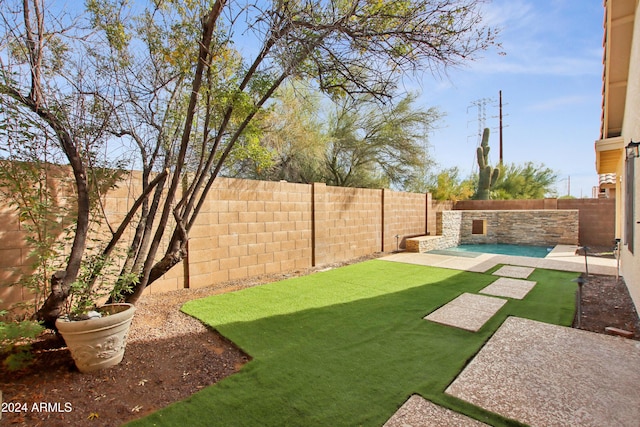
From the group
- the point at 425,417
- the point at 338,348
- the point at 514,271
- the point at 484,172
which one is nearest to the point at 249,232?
the point at 338,348

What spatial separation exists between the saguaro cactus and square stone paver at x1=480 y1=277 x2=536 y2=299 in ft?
47.8

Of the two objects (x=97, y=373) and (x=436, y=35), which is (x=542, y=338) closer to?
(x=436, y=35)

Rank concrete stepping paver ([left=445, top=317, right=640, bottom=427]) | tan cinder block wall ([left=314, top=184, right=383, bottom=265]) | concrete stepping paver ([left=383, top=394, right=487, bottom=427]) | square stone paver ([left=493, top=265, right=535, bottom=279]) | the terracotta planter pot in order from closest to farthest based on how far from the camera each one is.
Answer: concrete stepping paver ([left=383, top=394, right=487, bottom=427])
concrete stepping paver ([left=445, top=317, right=640, bottom=427])
the terracotta planter pot
square stone paver ([left=493, top=265, right=535, bottom=279])
tan cinder block wall ([left=314, top=184, right=383, bottom=265])

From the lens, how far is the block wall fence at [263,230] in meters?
4.26

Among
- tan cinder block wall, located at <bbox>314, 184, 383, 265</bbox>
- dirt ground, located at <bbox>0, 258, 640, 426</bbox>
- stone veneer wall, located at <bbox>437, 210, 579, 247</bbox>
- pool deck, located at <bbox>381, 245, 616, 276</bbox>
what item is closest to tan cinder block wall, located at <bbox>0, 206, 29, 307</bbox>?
dirt ground, located at <bbox>0, 258, 640, 426</bbox>

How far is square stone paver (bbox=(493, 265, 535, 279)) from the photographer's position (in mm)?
6707

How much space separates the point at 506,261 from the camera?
8.48 m

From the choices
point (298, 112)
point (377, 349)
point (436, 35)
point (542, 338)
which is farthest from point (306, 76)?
point (298, 112)

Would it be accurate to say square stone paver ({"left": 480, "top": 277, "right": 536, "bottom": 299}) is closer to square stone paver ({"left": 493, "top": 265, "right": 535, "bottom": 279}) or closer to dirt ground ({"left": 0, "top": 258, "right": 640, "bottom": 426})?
square stone paver ({"left": 493, "top": 265, "right": 535, "bottom": 279})

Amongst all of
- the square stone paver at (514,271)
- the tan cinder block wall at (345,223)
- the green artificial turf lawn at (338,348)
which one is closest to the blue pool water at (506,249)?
the tan cinder block wall at (345,223)

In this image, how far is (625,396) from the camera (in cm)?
239

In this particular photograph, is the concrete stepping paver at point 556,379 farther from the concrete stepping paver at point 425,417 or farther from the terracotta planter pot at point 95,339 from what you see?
the terracotta planter pot at point 95,339

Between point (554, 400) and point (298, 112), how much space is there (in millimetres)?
10370

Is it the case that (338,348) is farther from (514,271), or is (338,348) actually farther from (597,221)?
(597,221)
